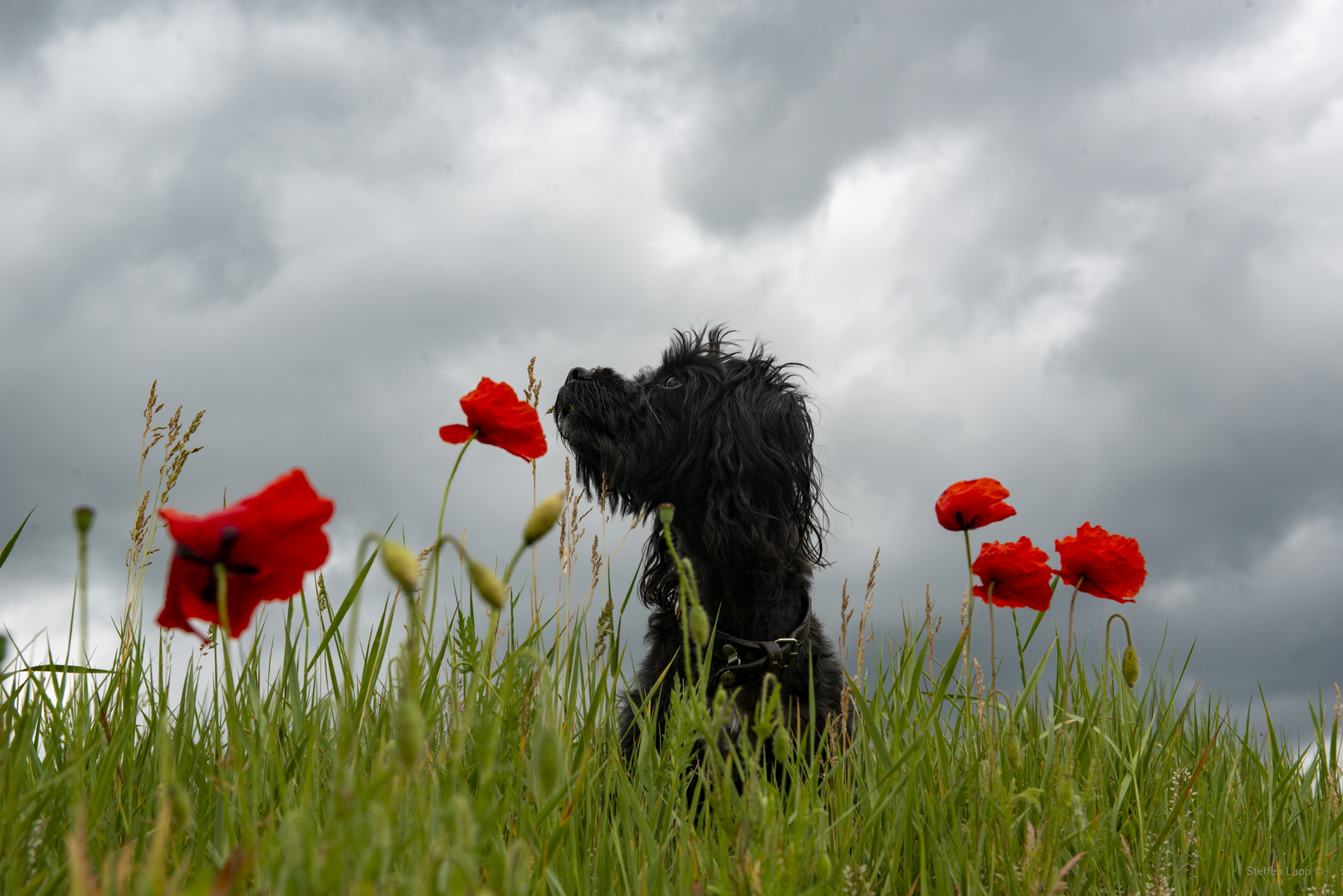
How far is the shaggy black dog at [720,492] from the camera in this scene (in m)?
4.05

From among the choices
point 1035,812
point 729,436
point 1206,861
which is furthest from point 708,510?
point 1206,861

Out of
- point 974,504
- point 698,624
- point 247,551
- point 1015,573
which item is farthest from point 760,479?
point 247,551

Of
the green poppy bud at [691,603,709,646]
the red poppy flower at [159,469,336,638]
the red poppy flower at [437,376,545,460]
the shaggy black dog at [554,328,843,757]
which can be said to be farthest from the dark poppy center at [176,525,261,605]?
the shaggy black dog at [554,328,843,757]

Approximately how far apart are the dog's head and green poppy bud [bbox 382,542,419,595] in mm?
3092

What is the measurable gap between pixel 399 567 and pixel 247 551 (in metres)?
0.33

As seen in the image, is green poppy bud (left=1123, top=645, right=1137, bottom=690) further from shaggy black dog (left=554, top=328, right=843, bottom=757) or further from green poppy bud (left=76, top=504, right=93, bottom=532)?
green poppy bud (left=76, top=504, right=93, bottom=532)

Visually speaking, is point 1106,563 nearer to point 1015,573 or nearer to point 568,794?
point 1015,573

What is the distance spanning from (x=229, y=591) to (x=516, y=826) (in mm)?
1296

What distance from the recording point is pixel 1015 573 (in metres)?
2.76

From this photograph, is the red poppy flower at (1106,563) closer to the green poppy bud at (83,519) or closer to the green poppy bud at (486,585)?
the green poppy bud at (486,585)

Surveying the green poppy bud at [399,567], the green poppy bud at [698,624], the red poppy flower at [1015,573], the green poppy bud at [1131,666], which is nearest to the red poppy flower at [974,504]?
the red poppy flower at [1015,573]

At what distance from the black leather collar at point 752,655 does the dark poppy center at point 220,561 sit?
Result: 2501mm

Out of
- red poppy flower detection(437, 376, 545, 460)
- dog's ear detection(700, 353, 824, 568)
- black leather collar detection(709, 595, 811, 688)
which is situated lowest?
black leather collar detection(709, 595, 811, 688)

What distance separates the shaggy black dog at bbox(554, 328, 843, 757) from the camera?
4.05 metres
